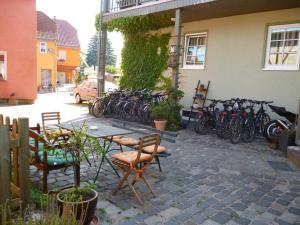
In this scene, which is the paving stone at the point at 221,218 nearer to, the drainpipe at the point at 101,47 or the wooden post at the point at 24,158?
the wooden post at the point at 24,158

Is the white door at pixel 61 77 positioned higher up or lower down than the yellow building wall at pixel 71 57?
lower down

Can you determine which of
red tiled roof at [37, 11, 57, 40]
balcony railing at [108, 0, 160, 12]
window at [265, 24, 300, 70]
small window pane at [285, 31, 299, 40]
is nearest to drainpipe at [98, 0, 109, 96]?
balcony railing at [108, 0, 160, 12]

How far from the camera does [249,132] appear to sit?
25.7 ft

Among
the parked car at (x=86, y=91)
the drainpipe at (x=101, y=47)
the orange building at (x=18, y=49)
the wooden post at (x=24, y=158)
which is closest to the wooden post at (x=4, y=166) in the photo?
the wooden post at (x=24, y=158)

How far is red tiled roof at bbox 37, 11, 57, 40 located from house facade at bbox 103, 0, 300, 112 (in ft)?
67.5

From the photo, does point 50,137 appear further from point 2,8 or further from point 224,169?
point 2,8

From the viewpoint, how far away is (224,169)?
5402 mm

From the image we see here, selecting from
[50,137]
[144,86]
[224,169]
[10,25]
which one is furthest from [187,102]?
[10,25]

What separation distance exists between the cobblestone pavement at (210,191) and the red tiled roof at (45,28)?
87.0 ft

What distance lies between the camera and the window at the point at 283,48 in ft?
27.0

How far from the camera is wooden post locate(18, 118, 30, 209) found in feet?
10.3

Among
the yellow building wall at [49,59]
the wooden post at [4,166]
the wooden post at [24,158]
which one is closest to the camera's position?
the wooden post at [4,166]

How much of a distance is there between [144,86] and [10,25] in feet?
23.5

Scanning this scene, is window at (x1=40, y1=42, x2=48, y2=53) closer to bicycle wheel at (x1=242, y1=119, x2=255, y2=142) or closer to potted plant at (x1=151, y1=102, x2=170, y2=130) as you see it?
potted plant at (x1=151, y1=102, x2=170, y2=130)
